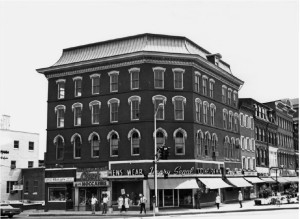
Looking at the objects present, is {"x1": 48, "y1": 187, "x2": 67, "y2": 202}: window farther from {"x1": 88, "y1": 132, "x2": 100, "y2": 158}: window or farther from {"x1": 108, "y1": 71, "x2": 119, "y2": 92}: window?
{"x1": 108, "y1": 71, "x2": 119, "y2": 92}: window

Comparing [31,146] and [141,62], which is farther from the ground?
[141,62]

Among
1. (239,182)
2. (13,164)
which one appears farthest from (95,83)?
(13,164)

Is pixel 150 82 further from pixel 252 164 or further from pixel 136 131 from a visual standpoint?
pixel 252 164

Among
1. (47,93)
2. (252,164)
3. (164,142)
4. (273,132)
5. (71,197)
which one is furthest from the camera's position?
(273,132)

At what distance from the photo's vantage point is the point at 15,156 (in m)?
66.9

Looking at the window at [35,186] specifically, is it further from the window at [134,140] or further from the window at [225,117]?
the window at [225,117]

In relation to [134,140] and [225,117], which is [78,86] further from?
[225,117]

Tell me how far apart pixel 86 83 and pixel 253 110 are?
94.8 feet

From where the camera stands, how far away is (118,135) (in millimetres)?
44844

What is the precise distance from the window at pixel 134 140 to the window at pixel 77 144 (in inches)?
254

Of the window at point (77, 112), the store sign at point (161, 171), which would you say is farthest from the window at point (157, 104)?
the window at point (77, 112)

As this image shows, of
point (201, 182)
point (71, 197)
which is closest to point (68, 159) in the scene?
point (71, 197)

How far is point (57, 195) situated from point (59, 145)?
535cm

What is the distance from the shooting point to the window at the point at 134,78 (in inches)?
1758
